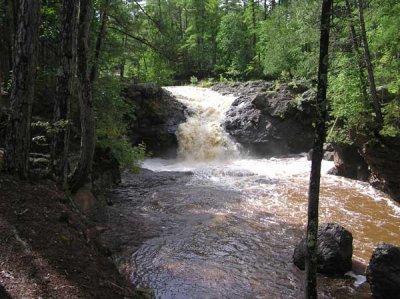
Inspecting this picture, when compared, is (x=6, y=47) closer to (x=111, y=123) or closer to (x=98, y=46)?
(x=98, y=46)

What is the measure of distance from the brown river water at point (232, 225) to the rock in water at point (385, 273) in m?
0.38

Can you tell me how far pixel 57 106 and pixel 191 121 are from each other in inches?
603

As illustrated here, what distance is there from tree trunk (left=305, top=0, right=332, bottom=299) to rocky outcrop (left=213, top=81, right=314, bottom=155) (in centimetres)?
1544

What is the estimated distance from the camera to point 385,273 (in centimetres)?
701

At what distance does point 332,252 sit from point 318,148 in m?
3.33

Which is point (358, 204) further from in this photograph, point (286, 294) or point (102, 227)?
point (102, 227)

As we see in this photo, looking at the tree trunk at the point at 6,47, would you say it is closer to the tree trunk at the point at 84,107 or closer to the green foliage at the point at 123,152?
the green foliage at the point at 123,152

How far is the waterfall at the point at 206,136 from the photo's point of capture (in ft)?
70.2

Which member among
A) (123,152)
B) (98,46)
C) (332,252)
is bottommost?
(332,252)

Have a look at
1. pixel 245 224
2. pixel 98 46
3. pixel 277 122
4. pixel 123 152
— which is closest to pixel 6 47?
pixel 98 46

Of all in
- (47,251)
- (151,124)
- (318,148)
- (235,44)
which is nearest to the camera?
(47,251)

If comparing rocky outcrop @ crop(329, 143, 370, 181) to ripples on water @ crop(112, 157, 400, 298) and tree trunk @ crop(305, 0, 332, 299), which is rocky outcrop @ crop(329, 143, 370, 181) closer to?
ripples on water @ crop(112, 157, 400, 298)

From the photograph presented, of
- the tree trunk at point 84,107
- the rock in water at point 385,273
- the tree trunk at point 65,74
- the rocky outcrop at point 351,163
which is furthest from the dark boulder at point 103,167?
the rocky outcrop at point 351,163

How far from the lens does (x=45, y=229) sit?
18.6 ft
